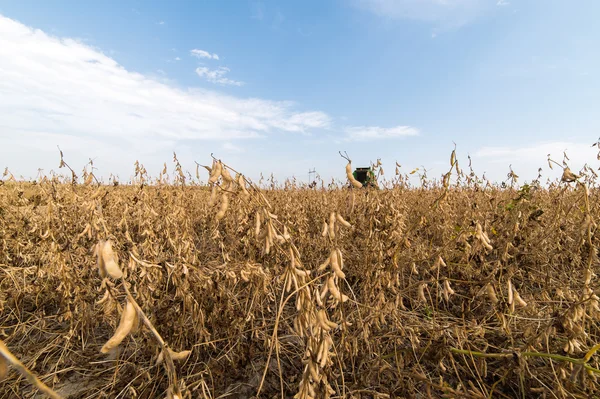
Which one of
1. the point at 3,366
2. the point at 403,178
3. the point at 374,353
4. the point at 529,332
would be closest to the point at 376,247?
the point at 374,353

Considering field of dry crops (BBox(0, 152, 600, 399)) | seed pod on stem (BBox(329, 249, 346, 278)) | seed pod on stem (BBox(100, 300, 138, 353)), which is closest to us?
seed pod on stem (BBox(100, 300, 138, 353))

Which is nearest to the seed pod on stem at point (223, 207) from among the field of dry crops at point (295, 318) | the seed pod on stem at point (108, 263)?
the field of dry crops at point (295, 318)

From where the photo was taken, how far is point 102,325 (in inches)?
86.5

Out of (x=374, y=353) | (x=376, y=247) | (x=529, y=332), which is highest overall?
(x=376, y=247)

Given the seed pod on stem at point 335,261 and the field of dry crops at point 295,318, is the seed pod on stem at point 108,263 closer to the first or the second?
the field of dry crops at point 295,318

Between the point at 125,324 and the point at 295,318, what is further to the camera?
the point at 295,318

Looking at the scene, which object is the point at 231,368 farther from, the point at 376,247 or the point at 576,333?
the point at 576,333

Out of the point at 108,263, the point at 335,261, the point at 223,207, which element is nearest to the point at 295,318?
the point at 335,261

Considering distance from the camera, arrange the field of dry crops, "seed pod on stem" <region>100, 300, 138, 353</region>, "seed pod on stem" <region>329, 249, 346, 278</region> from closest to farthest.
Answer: "seed pod on stem" <region>100, 300, 138, 353</region> < "seed pod on stem" <region>329, 249, 346, 278</region> < the field of dry crops

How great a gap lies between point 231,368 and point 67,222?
1798 millimetres

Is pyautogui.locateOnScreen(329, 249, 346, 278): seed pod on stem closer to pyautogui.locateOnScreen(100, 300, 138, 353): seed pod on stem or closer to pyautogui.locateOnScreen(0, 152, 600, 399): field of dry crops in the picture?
pyautogui.locateOnScreen(0, 152, 600, 399): field of dry crops

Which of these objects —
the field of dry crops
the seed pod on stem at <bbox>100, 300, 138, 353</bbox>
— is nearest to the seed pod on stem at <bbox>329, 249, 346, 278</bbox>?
the field of dry crops

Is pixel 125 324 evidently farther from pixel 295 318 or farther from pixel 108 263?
pixel 295 318

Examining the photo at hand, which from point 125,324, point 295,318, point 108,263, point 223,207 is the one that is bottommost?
point 295,318
